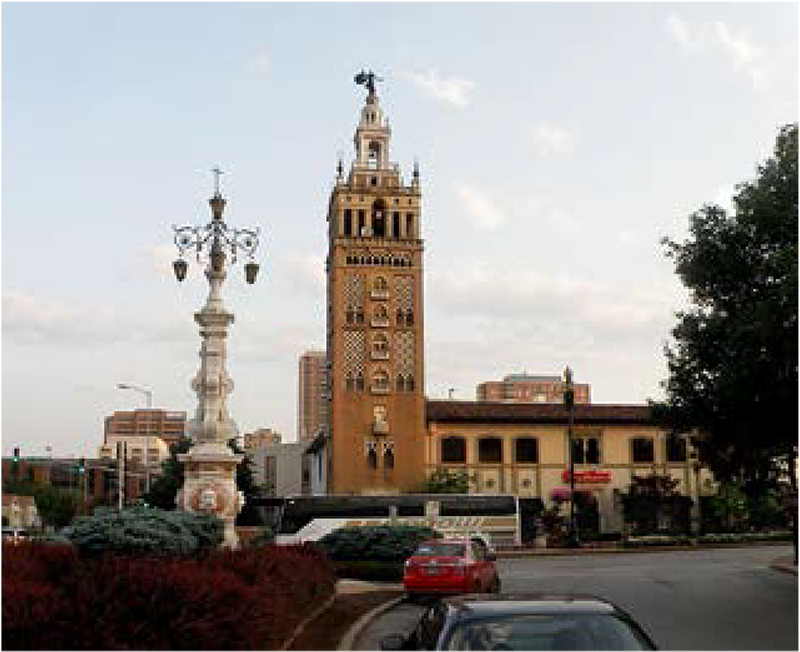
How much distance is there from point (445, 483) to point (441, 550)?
41.4m

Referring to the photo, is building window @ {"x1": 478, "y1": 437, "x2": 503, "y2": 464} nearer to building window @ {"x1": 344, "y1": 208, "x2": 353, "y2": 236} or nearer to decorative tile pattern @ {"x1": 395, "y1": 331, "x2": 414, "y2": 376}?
decorative tile pattern @ {"x1": 395, "y1": 331, "x2": 414, "y2": 376}

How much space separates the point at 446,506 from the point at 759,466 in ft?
93.6

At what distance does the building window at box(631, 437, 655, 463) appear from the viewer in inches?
2773

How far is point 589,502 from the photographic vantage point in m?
67.9

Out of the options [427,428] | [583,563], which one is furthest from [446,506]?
[427,428]

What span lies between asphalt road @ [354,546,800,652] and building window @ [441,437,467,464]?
27287mm

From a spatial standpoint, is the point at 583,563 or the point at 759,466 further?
the point at 583,563

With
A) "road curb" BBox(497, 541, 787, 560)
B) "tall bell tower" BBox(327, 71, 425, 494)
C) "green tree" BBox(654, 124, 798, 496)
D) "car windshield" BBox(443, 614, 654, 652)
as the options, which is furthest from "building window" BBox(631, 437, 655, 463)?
"car windshield" BBox(443, 614, 654, 652)

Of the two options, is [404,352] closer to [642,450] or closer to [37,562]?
[642,450]

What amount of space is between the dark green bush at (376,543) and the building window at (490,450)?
1277 inches

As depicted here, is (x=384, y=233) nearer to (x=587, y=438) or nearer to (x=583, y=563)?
(x=587, y=438)

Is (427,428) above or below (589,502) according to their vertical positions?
above

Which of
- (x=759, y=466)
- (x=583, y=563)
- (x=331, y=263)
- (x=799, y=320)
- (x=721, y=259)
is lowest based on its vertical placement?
(x=583, y=563)

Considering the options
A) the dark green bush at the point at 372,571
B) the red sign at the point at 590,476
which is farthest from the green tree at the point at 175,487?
the dark green bush at the point at 372,571
